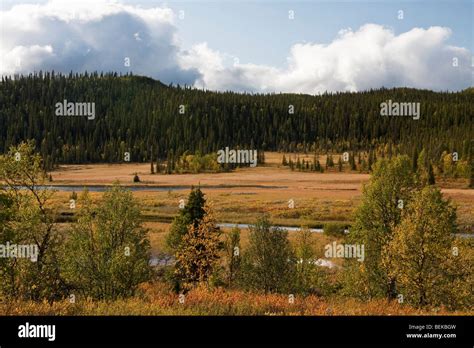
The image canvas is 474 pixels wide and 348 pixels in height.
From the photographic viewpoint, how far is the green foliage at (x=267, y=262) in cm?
3609

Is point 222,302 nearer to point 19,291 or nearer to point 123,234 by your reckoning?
point 19,291

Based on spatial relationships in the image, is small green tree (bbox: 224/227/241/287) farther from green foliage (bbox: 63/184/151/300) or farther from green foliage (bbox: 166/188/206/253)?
green foliage (bbox: 63/184/151/300)

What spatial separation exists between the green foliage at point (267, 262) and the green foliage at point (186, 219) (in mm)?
9473

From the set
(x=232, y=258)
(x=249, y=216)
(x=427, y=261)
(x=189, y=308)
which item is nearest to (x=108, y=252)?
(x=189, y=308)

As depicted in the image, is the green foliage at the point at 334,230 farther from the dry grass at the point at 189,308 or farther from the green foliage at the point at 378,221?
the dry grass at the point at 189,308

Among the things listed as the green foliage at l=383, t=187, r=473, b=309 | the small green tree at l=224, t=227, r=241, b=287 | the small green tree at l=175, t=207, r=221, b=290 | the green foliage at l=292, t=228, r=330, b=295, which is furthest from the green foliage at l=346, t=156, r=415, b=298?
the small green tree at l=175, t=207, r=221, b=290

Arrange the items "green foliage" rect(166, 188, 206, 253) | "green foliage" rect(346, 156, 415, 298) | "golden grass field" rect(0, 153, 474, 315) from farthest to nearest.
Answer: "green foliage" rect(166, 188, 206, 253)
"green foliage" rect(346, 156, 415, 298)
"golden grass field" rect(0, 153, 474, 315)

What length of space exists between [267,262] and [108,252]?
14056mm

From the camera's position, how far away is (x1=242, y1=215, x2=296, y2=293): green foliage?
36.1 meters

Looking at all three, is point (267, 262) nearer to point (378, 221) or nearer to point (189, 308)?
point (378, 221)

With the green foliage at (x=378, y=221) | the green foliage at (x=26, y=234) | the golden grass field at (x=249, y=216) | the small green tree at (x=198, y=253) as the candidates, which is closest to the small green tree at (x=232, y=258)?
the small green tree at (x=198, y=253)

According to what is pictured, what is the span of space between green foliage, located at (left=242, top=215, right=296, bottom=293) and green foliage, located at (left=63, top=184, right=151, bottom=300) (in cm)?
1025

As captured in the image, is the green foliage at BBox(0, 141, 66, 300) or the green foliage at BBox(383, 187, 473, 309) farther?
the green foliage at BBox(383, 187, 473, 309)
